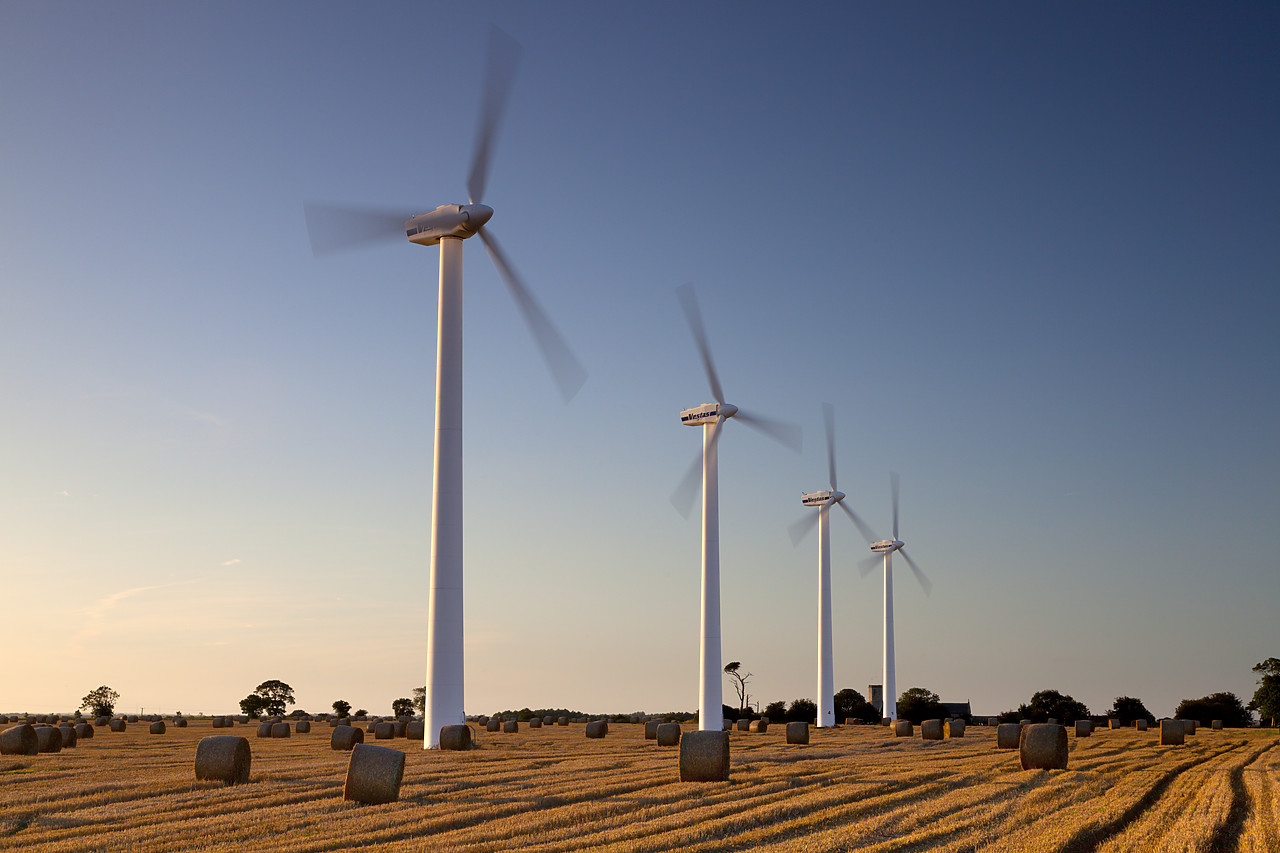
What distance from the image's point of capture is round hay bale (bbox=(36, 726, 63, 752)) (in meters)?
40.5

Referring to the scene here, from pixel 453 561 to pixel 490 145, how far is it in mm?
17897

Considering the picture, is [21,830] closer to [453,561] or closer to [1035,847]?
[1035,847]

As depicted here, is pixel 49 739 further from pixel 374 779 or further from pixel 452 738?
pixel 374 779

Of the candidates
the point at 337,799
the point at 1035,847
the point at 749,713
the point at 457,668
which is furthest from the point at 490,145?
the point at 749,713

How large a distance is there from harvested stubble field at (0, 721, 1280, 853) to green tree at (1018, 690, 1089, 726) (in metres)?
82.0

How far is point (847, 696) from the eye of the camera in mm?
137125

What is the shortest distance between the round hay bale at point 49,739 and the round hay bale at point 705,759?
82.9 feet

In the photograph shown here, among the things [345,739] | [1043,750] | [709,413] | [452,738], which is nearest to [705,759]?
[1043,750]

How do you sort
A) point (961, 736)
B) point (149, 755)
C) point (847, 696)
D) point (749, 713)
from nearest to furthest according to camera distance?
point (149, 755) < point (961, 736) < point (749, 713) < point (847, 696)

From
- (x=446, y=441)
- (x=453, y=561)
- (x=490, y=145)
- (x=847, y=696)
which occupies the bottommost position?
(x=847, y=696)

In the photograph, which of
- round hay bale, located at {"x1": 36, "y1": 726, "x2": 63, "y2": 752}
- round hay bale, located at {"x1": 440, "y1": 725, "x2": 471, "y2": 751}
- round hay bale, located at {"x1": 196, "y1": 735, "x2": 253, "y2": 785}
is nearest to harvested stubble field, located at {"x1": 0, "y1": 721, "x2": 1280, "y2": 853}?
round hay bale, located at {"x1": 196, "y1": 735, "x2": 253, "y2": 785}

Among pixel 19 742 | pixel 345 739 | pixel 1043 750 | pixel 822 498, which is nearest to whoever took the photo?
pixel 1043 750

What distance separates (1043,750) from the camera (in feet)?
111

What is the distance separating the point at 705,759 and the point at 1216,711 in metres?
101
